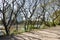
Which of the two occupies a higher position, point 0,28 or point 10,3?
point 10,3

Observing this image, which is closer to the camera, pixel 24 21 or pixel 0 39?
pixel 0 39

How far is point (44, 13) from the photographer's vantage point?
20.8 metres

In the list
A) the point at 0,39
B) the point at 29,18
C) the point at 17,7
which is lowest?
the point at 0,39

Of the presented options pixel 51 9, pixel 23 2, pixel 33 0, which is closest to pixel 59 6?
pixel 51 9

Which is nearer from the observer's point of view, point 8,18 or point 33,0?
point 8,18

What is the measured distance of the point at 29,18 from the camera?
59.7 ft

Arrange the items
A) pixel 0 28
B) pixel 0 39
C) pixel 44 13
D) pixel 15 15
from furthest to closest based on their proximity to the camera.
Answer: pixel 44 13 < pixel 15 15 < pixel 0 28 < pixel 0 39

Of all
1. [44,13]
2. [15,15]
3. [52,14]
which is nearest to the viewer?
[15,15]

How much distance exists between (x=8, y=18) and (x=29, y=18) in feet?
14.9

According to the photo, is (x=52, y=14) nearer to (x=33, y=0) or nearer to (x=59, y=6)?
(x=59, y=6)

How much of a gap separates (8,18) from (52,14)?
32.6 feet

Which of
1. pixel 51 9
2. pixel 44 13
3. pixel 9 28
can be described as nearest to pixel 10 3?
pixel 9 28

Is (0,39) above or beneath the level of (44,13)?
beneath

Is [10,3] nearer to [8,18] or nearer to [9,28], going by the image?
[8,18]
